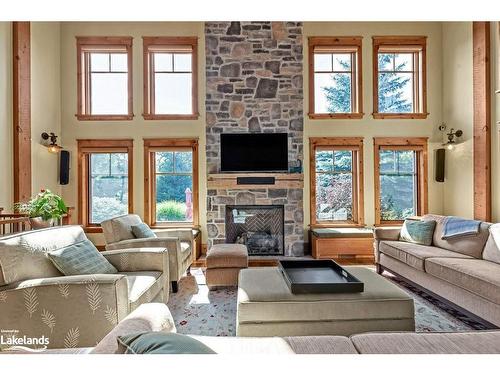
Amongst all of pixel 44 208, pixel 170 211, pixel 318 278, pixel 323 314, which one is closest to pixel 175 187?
pixel 170 211

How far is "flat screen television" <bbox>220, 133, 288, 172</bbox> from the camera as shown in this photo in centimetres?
538

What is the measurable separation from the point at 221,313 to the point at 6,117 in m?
4.25

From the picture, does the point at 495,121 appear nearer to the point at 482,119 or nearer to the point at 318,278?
the point at 482,119

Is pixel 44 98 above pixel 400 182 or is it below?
above

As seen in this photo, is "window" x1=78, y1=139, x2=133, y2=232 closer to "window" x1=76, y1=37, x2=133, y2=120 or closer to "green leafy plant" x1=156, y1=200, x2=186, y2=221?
"green leafy plant" x1=156, y1=200, x2=186, y2=221

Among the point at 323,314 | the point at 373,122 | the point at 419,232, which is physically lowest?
the point at 323,314

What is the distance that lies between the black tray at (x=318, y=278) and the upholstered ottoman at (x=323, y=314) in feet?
0.16

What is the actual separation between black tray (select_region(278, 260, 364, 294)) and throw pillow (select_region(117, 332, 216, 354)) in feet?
4.54

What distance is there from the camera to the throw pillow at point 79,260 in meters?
2.12

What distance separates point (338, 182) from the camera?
5801 millimetres
